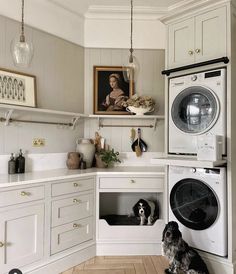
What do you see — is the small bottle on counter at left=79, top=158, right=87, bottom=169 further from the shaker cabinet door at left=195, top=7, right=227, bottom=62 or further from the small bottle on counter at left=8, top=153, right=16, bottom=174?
the shaker cabinet door at left=195, top=7, right=227, bottom=62

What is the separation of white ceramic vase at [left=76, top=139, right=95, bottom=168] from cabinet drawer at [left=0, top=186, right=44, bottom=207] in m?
0.88

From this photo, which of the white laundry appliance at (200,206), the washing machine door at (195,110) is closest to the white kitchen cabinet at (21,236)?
the white laundry appliance at (200,206)

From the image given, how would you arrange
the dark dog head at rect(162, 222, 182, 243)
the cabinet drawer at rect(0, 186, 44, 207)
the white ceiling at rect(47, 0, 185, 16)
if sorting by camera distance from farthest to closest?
the white ceiling at rect(47, 0, 185, 16), the dark dog head at rect(162, 222, 182, 243), the cabinet drawer at rect(0, 186, 44, 207)

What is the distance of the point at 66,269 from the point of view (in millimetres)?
2387

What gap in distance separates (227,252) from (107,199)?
142 cm

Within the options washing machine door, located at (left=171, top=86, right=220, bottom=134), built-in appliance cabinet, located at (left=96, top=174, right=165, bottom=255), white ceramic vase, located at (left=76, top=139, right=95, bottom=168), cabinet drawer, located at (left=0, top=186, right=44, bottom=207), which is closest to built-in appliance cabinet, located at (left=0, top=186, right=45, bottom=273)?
cabinet drawer, located at (left=0, top=186, right=44, bottom=207)

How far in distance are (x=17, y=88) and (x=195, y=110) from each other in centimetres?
167

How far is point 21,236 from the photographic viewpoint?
2.02 m

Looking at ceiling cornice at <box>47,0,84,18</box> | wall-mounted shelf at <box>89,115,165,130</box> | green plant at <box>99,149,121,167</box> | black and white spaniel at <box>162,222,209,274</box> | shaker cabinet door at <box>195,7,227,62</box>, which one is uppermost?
ceiling cornice at <box>47,0,84,18</box>

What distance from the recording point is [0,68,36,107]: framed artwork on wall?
7.97ft

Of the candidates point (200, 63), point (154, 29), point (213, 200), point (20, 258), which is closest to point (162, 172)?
point (213, 200)

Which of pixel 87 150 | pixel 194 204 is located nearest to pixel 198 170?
pixel 194 204

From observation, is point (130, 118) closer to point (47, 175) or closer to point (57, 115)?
point (57, 115)

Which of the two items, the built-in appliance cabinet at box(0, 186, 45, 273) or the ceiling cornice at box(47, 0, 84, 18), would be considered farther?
the ceiling cornice at box(47, 0, 84, 18)
